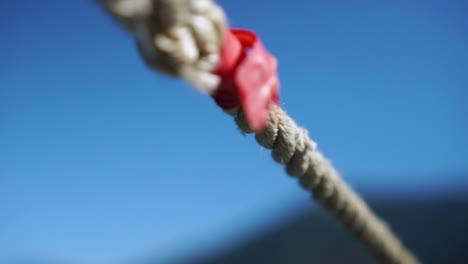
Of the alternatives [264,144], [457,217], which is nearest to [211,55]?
[264,144]

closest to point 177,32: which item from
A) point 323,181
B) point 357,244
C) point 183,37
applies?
point 183,37

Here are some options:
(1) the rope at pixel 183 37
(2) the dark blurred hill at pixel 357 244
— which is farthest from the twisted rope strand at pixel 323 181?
(2) the dark blurred hill at pixel 357 244

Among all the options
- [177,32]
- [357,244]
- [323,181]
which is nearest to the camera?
[177,32]

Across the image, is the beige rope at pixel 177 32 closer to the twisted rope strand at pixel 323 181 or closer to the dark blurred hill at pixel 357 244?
the twisted rope strand at pixel 323 181

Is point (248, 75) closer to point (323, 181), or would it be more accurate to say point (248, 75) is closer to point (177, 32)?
point (177, 32)

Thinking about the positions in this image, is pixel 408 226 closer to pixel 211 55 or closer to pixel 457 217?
pixel 457 217

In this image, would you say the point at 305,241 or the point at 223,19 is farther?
the point at 305,241

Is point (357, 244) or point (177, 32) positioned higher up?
point (357, 244)
